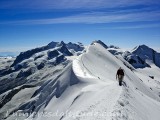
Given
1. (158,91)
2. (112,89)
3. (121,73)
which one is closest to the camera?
(112,89)

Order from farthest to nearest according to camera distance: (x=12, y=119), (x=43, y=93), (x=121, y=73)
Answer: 1. (x=43, y=93)
2. (x=12, y=119)
3. (x=121, y=73)

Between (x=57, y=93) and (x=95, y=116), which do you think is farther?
(x=57, y=93)

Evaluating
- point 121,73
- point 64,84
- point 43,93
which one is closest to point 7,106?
point 43,93

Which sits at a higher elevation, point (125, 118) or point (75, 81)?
point (125, 118)

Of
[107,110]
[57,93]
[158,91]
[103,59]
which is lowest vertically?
[158,91]

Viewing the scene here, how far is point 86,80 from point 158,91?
53010 millimetres

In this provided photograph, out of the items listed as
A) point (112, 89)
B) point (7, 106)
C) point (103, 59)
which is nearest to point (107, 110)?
point (112, 89)

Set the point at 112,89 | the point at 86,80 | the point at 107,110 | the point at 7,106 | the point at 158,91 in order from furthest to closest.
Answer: the point at 158,91, the point at 7,106, the point at 86,80, the point at 112,89, the point at 107,110

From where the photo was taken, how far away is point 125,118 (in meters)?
22.2

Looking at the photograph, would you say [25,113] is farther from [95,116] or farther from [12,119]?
[95,116]

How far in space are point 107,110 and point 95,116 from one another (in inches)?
68.0

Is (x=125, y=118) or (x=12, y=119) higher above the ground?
(x=125, y=118)

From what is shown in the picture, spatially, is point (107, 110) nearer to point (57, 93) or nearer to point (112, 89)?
point (112, 89)

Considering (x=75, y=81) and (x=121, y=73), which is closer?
(x=121, y=73)
